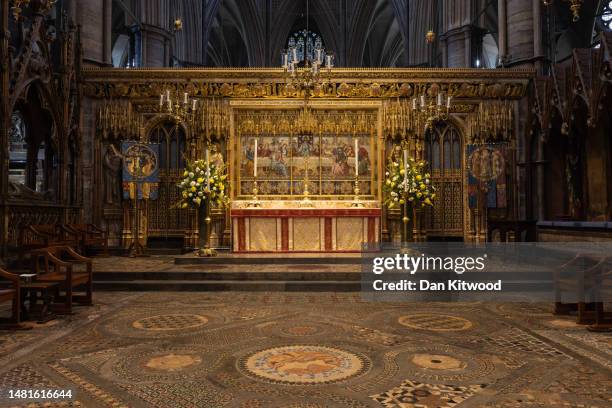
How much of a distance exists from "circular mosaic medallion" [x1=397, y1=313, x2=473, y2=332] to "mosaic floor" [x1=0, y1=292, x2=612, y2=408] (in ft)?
0.05

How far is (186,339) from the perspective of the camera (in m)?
4.83

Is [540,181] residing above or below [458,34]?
below

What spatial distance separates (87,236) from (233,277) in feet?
16.8

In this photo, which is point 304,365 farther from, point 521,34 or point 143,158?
point 521,34

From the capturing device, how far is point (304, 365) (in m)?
3.97

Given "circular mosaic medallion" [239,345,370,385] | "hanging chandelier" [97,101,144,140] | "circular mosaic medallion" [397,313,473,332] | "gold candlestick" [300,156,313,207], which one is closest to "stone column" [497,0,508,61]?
"gold candlestick" [300,156,313,207]

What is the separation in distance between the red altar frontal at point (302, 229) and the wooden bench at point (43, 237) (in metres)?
3.74

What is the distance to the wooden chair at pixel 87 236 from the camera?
33.7 feet

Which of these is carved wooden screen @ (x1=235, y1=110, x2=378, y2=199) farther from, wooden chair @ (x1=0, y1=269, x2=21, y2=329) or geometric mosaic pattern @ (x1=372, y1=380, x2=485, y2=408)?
geometric mosaic pattern @ (x1=372, y1=380, x2=485, y2=408)

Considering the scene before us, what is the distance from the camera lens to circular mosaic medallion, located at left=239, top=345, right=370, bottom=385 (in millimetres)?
3670

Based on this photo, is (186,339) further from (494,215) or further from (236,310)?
(494,215)

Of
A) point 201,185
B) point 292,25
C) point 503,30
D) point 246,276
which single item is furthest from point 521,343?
point 292,25

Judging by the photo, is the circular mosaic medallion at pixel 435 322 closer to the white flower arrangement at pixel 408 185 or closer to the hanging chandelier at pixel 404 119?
the white flower arrangement at pixel 408 185

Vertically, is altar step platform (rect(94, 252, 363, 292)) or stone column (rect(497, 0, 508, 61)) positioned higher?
stone column (rect(497, 0, 508, 61))
